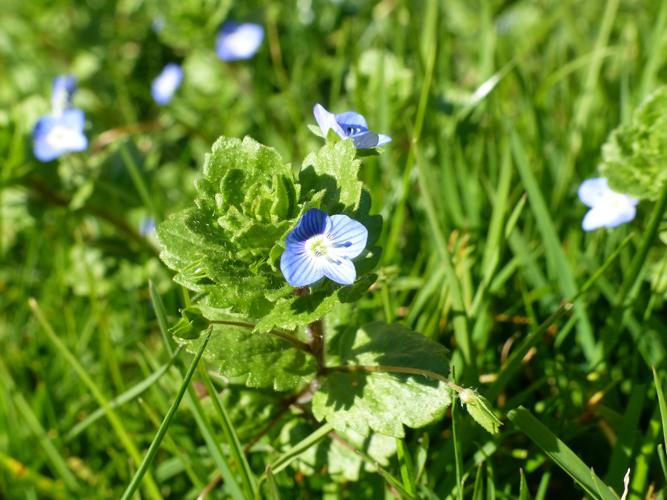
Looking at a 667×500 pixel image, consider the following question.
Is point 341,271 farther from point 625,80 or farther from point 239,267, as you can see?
point 625,80

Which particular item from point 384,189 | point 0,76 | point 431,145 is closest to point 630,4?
point 431,145

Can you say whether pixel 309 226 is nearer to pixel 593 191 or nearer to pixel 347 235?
pixel 347 235

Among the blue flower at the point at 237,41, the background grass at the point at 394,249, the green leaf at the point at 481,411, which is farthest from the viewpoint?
the blue flower at the point at 237,41

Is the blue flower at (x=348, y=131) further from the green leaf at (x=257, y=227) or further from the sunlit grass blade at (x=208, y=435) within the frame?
the sunlit grass blade at (x=208, y=435)

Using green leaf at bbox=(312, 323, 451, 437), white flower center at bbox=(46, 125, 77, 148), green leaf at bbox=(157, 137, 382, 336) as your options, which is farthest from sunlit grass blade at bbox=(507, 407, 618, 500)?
white flower center at bbox=(46, 125, 77, 148)

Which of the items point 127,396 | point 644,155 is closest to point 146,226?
point 127,396

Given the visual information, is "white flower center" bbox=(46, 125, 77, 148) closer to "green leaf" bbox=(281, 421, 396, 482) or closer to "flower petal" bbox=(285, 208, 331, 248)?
"green leaf" bbox=(281, 421, 396, 482)

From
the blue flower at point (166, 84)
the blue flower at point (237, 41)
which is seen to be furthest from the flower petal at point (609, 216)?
the blue flower at point (166, 84)
